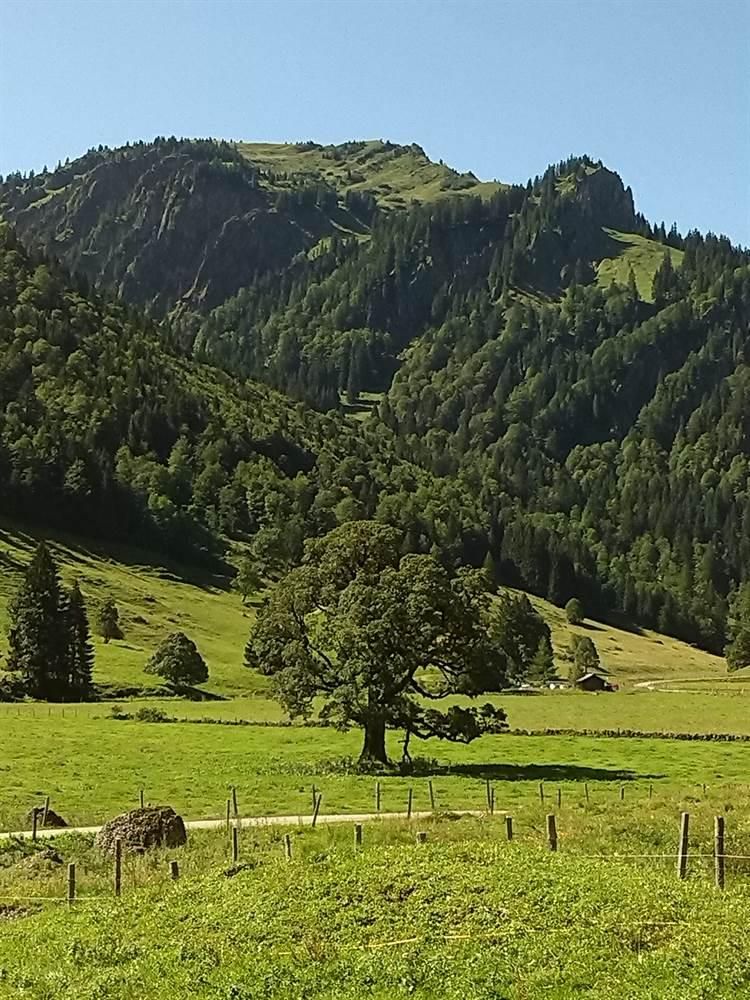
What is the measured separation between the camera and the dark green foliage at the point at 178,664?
124m

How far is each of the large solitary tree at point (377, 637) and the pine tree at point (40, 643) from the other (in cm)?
5680

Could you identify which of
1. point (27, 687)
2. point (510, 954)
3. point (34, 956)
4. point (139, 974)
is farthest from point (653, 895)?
point (27, 687)

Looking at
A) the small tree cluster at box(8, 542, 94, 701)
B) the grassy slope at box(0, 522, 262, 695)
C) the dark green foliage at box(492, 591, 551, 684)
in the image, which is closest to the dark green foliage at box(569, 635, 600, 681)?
the dark green foliage at box(492, 591, 551, 684)

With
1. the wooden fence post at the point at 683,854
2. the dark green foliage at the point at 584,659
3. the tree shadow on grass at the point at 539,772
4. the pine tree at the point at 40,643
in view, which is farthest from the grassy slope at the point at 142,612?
the wooden fence post at the point at 683,854

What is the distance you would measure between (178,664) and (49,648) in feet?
52.2

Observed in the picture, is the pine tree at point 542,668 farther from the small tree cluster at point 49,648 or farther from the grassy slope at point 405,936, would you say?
the grassy slope at point 405,936

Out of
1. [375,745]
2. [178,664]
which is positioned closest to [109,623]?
[178,664]

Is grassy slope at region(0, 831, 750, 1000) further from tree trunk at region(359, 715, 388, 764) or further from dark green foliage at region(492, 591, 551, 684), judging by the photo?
dark green foliage at region(492, 591, 551, 684)

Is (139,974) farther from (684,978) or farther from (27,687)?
(27,687)

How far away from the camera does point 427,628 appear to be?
60.7 metres

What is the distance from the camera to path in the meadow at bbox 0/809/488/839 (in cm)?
4009

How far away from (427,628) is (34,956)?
39.7 m

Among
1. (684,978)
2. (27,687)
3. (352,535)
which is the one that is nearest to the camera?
(684,978)

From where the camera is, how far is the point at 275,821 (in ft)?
139
